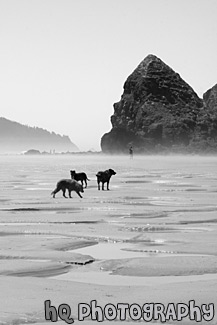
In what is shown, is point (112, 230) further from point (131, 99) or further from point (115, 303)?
point (131, 99)

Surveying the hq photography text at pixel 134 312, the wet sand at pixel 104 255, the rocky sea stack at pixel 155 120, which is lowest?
the hq photography text at pixel 134 312

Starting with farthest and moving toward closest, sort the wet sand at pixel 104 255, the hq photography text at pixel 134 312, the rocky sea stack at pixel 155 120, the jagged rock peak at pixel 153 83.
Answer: the jagged rock peak at pixel 153 83 < the rocky sea stack at pixel 155 120 < the wet sand at pixel 104 255 < the hq photography text at pixel 134 312

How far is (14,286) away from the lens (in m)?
7.16

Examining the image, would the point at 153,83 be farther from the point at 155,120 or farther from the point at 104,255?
the point at 104,255

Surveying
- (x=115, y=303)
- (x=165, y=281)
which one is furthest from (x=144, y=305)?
(x=165, y=281)

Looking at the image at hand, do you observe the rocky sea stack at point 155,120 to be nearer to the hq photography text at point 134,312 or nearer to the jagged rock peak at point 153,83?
the jagged rock peak at point 153,83

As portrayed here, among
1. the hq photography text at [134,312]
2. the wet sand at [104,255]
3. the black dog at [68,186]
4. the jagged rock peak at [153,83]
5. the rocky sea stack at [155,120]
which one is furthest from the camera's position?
the jagged rock peak at [153,83]

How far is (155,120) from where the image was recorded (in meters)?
190

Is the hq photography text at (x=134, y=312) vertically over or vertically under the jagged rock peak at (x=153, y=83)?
under

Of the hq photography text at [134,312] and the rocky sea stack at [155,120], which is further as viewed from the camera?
the rocky sea stack at [155,120]

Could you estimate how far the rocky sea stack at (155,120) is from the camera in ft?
601

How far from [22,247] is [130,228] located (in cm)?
333

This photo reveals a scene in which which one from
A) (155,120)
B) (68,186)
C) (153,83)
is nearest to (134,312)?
(68,186)

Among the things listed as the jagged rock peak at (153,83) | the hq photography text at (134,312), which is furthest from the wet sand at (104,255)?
A: the jagged rock peak at (153,83)
